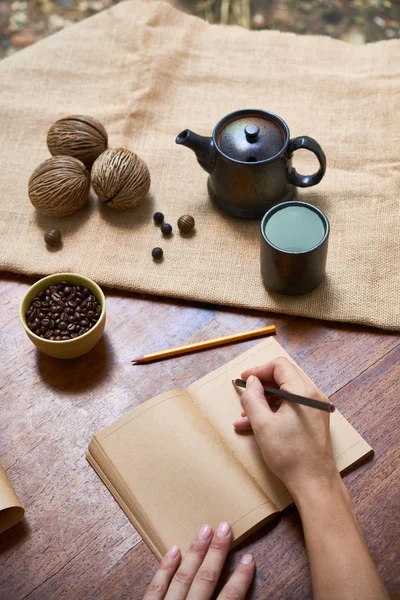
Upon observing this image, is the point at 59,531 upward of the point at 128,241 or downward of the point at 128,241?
downward

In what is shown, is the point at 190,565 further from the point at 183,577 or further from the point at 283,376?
the point at 283,376

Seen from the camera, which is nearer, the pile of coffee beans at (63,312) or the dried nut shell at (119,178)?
the pile of coffee beans at (63,312)

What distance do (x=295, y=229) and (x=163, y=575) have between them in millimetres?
585

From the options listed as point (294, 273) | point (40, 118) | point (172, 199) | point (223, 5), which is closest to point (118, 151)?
point (172, 199)

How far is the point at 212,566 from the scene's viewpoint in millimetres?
864

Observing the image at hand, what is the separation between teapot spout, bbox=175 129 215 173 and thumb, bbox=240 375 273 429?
44cm

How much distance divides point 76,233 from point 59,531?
569mm

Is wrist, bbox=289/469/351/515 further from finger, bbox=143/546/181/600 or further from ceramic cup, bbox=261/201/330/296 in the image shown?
ceramic cup, bbox=261/201/330/296

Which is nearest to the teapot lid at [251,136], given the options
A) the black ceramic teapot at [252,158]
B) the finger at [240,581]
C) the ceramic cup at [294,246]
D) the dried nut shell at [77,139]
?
the black ceramic teapot at [252,158]

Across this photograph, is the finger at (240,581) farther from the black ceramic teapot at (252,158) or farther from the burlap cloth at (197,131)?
the black ceramic teapot at (252,158)

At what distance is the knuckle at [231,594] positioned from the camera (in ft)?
2.78

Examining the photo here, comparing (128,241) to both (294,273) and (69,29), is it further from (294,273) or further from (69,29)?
(69,29)

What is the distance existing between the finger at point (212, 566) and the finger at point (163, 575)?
33 mm

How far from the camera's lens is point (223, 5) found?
1873 millimetres
